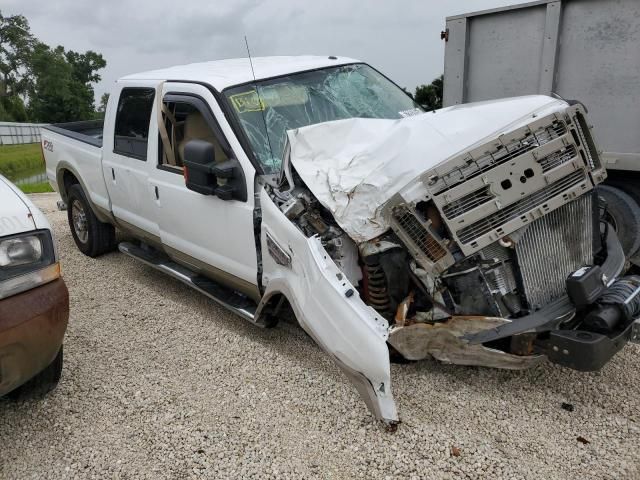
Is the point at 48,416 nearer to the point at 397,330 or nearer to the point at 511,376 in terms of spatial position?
the point at 397,330

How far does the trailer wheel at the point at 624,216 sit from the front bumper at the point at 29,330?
4166 mm

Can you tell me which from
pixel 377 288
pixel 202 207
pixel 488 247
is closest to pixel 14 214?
pixel 202 207

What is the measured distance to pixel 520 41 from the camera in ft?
17.4

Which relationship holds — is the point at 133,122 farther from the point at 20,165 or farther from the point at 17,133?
Result: the point at 17,133

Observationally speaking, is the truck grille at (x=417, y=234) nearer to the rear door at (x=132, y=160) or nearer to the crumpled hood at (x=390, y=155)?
the crumpled hood at (x=390, y=155)

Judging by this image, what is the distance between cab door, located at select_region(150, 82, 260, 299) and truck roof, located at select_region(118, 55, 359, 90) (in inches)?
6.1

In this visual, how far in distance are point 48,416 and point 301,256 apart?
5.73 feet

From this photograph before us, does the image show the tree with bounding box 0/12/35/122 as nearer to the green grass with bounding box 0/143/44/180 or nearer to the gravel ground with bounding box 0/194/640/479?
the green grass with bounding box 0/143/44/180

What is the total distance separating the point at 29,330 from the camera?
2684 mm

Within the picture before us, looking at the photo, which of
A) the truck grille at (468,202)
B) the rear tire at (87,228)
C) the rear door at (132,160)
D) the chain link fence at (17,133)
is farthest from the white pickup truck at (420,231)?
the chain link fence at (17,133)

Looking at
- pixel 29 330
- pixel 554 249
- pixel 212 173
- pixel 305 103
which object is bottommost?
pixel 29 330

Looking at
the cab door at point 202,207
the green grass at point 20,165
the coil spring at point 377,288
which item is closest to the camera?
the coil spring at point 377,288

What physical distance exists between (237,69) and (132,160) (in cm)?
129

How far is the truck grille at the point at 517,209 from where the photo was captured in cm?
276
